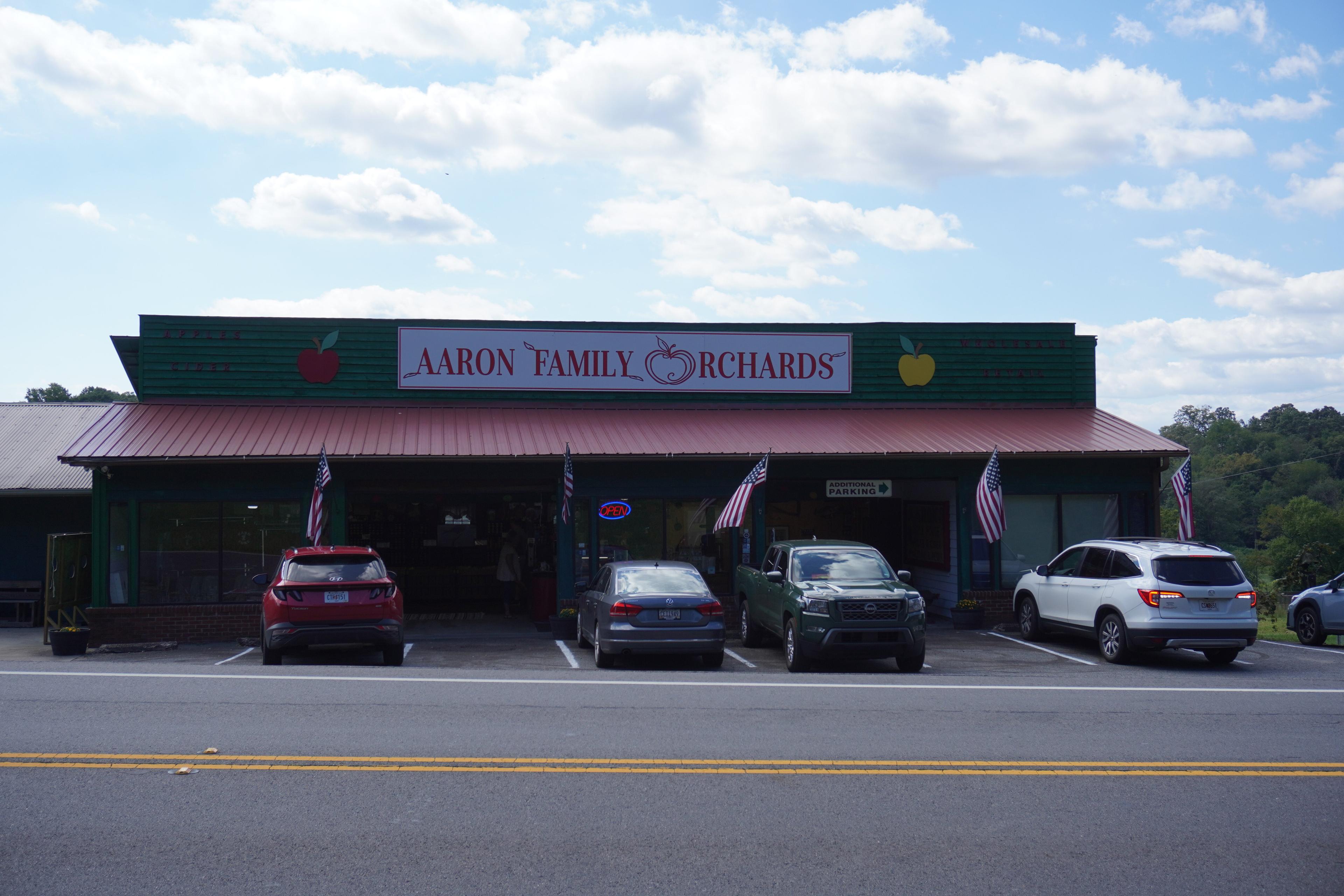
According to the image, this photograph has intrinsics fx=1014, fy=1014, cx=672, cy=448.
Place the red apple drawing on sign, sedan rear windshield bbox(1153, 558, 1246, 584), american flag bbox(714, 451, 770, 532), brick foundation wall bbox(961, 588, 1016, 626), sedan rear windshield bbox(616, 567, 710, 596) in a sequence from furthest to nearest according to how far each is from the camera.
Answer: the red apple drawing on sign
brick foundation wall bbox(961, 588, 1016, 626)
american flag bbox(714, 451, 770, 532)
sedan rear windshield bbox(1153, 558, 1246, 584)
sedan rear windshield bbox(616, 567, 710, 596)

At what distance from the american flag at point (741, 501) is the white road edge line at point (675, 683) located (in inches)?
205

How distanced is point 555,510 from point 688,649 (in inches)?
276

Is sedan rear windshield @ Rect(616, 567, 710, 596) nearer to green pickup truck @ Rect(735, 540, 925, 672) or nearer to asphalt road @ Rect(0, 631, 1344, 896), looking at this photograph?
green pickup truck @ Rect(735, 540, 925, 672)

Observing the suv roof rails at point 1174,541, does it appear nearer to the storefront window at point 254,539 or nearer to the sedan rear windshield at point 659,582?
the sedan rear windshield at point 659,582

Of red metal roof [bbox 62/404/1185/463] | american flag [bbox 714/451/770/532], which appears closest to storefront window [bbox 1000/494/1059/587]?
red metal roof [bbox 62/404/1185/463]

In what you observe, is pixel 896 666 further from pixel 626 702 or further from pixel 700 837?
pixel 700 837

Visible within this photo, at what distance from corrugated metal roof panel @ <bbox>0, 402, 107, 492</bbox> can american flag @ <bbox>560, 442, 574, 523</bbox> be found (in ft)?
28.9

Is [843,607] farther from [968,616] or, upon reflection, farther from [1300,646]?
[1300,646]

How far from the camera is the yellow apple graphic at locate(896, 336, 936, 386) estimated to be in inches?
854

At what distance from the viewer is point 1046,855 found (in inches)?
231

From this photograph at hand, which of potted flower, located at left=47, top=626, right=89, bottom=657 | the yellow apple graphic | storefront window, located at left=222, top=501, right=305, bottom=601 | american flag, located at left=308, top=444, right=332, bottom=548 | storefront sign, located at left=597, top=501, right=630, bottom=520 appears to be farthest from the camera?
the yellow apple graphic

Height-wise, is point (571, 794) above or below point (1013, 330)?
below

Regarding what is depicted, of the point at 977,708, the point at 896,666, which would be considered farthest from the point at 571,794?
the point at 896,666

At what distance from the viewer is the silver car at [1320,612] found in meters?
17.1
